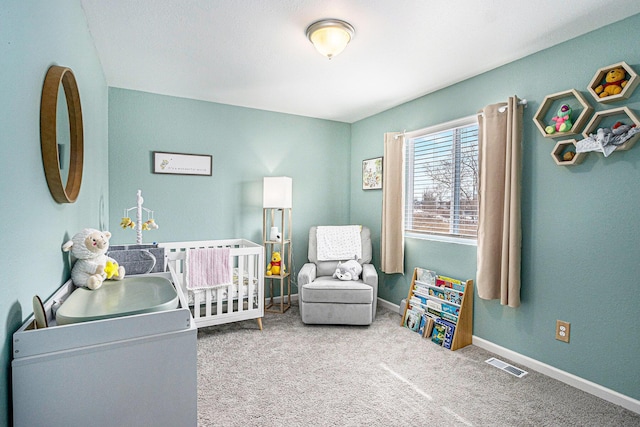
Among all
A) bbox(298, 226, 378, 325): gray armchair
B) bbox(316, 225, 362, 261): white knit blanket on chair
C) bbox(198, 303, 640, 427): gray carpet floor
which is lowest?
bbox(198, 303, 640, 427): gray carpet floor

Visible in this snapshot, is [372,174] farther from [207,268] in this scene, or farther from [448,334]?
[207,268]

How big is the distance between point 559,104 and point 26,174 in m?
2.90

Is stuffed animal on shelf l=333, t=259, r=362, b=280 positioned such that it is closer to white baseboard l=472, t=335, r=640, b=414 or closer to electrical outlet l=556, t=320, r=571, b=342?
white baseboard l=472, t=335, r=640, b=414

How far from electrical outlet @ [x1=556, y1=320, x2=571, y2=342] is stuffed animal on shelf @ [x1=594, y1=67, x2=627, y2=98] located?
1.48 meters

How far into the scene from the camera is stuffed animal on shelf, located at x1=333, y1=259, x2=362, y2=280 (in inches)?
134

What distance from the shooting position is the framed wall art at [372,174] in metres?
3.94

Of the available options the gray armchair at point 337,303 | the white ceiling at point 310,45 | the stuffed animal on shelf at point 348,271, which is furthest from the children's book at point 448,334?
the white ceiling at point 310,45

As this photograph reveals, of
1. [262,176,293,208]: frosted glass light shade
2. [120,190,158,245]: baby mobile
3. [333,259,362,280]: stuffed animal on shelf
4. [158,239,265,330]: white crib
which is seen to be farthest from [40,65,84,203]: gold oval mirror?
[333,259,362,280]: stuffed animal on shelf

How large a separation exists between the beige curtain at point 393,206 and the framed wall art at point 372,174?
31cm

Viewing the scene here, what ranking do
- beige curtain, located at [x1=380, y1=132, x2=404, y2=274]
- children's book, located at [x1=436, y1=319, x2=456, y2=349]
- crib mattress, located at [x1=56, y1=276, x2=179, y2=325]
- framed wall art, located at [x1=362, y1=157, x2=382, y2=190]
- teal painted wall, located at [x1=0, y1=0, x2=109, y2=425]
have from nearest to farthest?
teal painted wall, located at [x1=0, y1=0, x2=109, y2=425], crib mattress, located at [x1=56, y1=276, x2=179, y2=325], children's book, located at [x1=436, y1=319, x2=456, y2=349], beige curtain, located at [x1=380, y1=132, x2=404, y2=274], framed wall art, located at [x1=362, y1=157, x2=382, y2=190]

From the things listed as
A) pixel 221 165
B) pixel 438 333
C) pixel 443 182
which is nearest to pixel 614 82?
pixel 443 182

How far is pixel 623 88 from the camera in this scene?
73.6 inches

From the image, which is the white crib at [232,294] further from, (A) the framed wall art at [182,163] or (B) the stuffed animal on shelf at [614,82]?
(B) the stuffed animal on shelf at [614,82]

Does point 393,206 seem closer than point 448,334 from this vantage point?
No
